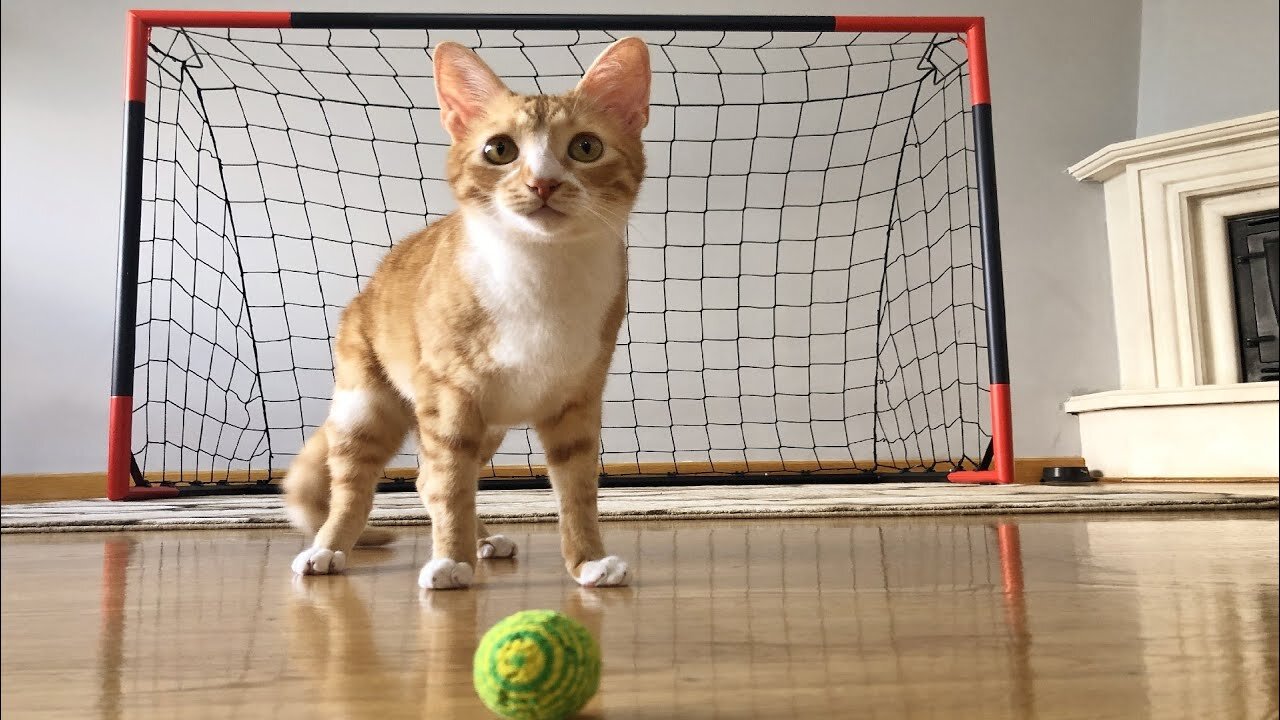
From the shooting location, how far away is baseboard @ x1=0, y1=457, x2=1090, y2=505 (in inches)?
10.0

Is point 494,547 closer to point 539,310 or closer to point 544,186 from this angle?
point 539,310

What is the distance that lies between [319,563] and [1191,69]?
338 cm

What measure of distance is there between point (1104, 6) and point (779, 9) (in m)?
1.26

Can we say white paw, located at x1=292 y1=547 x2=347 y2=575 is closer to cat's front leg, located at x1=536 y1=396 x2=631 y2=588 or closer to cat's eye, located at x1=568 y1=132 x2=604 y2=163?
cat's front leg, located at x1=536 y1=396 x2=631 y2=588

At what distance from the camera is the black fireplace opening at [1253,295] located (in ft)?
9.89

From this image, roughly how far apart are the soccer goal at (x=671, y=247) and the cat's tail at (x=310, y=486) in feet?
5.65

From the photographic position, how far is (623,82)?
952mm

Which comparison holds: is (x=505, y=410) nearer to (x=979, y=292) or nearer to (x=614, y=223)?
(x=614, y=223)

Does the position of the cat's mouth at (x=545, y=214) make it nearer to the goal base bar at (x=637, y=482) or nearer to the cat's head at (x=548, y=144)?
the cat's head at (x=548, y=144)

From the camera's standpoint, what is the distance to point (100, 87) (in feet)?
8.55

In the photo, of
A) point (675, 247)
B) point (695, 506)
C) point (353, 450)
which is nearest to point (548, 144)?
point (353, 450)

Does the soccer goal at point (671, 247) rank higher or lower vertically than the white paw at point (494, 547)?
higher

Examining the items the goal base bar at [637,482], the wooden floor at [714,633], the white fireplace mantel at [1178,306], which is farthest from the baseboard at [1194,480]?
the wooden floor at [714,633]

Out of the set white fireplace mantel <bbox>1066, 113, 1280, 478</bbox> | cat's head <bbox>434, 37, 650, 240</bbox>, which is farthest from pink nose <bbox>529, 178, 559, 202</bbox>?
white fireplace mantel <bbox>1066, 113, 1280, 478</bbox>
